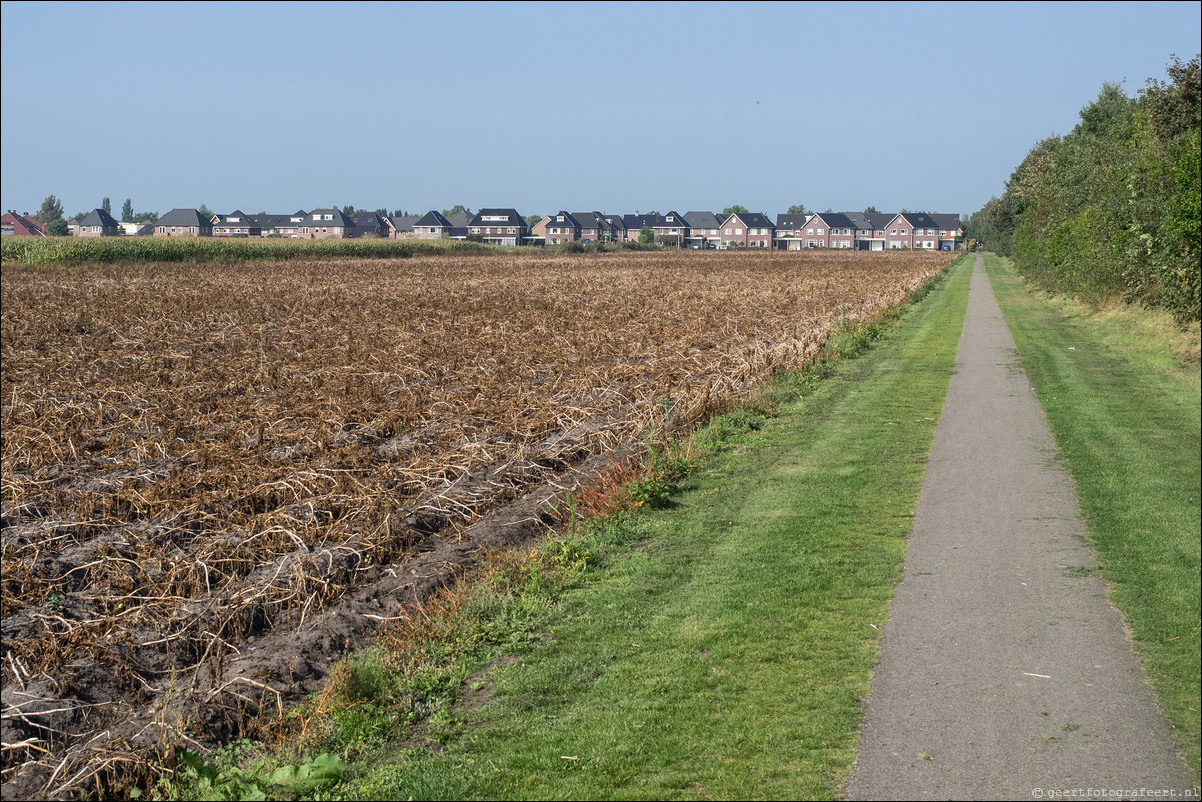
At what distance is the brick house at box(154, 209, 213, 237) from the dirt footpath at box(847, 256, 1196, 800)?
6869 inches

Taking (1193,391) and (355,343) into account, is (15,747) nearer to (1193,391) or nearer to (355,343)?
(1193,391)

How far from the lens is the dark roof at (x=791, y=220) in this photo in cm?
19175

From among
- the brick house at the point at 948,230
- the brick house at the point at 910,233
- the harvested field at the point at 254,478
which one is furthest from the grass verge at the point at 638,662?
the brick house at the point at 948,230

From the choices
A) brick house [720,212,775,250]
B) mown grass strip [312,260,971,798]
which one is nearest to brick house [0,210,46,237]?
brick house [720,212,775,250]

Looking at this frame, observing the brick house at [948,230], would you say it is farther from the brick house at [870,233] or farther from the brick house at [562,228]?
the brick house at [562,228]

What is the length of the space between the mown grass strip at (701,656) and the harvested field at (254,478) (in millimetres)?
1450

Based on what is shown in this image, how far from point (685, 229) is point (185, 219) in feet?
300

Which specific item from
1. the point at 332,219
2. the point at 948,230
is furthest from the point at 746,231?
the point at 332,219

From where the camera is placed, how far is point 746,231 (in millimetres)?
191750

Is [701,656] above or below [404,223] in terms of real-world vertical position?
below

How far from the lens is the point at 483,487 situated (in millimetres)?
11070

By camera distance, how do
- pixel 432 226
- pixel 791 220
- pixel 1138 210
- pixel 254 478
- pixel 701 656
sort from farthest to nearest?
1. pixel 791 220
2. pixel 432 226
3. pixel 1138 210
4. pixel 254 478
5. pixel 701 656

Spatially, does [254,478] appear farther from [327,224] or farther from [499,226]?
[327,224]

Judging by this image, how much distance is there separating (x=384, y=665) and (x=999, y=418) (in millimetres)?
10705
